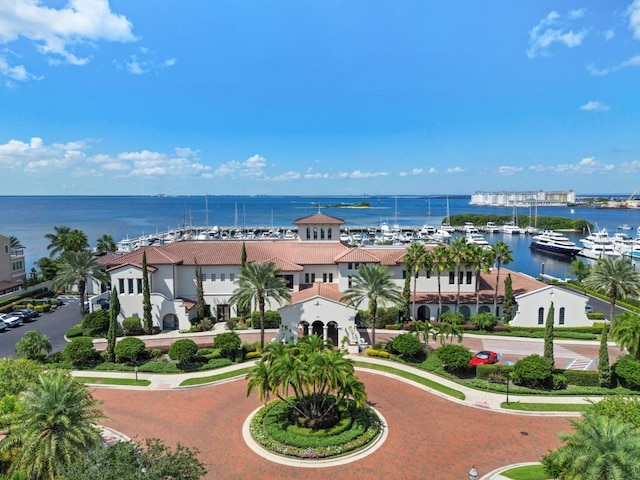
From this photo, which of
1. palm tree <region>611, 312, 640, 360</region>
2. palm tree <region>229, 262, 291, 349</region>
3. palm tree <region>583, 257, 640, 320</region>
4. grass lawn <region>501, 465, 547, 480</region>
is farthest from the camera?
palm tree <region>583, 257, 640, 320</region>

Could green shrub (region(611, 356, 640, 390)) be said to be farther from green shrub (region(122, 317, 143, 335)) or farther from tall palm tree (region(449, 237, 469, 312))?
green shrub (region(122, 317, 143, 335))

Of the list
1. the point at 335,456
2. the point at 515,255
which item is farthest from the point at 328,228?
the point at 515,255

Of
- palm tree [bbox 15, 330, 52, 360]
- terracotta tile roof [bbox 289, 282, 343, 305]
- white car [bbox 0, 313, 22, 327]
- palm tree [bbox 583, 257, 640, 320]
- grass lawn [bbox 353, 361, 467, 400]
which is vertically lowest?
grass lawn [bbox 353, 361, 467, 400]

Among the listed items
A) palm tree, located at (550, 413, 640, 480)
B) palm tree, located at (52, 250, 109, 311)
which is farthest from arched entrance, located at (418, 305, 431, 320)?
palm tree, located at (52, 250, 109, 311)

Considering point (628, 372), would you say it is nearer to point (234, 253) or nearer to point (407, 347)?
point (407, 347)

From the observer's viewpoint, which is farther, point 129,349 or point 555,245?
point 555,245

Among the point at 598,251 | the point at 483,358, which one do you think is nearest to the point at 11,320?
the point at 483,358

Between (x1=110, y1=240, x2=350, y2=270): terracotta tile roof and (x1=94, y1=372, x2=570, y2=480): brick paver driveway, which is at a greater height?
(x1=110, y1=240, x2=350, y2=270): terracotta tile roof
